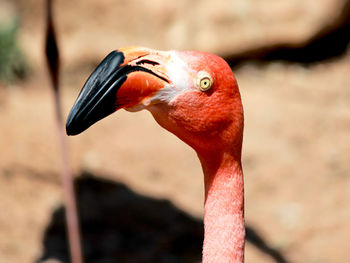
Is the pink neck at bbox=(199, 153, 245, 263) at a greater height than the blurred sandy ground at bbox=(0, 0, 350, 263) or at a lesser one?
lesser

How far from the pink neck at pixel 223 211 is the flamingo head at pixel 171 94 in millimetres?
74

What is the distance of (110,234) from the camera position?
13.5 ft

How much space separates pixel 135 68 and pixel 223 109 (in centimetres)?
30

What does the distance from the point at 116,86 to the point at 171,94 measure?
0.57ft

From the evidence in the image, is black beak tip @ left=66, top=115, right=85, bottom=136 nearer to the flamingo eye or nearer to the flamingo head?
the flamingo head

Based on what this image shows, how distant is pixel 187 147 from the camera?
17.1 feet

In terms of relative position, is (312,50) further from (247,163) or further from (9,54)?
(9,54)

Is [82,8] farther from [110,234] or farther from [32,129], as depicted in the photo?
[110,234]

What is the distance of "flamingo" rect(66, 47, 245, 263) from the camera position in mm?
1612

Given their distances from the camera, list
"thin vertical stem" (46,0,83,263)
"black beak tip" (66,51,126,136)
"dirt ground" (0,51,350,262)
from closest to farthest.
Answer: "black beak tip" (66,51,126,136) → "thin vertical stem" (46,0,83,263) → "dirt ground" (0,51,350,262)

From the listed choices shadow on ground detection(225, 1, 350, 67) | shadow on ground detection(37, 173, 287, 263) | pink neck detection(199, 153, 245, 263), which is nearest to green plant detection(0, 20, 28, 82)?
shadow on ground detection(37, 173, 287, 263)

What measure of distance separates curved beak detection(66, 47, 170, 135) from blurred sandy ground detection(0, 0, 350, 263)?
2.37m

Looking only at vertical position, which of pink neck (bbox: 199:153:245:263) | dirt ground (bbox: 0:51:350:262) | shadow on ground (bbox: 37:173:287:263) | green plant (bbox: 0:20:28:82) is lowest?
pink neck (bbox: 199:153:245:263)

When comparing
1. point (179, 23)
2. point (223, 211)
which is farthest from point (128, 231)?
point (179, 23)
